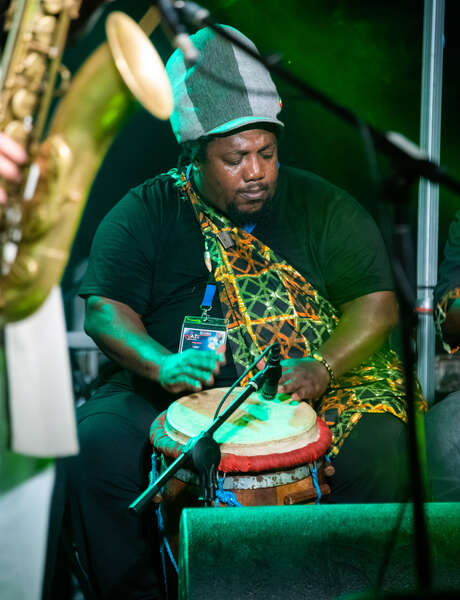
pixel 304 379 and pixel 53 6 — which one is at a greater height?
pixel 53 6

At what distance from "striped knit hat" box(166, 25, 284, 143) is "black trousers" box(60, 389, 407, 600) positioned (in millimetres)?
1549

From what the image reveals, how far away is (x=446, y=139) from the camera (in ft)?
12.2

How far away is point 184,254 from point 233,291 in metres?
0.35

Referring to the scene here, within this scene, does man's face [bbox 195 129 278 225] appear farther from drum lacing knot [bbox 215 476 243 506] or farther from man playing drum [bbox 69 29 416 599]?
drum lacing knot [bbox 215 476 243 506]

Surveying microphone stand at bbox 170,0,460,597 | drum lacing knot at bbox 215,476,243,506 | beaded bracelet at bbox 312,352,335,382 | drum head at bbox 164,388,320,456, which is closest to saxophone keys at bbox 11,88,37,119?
microphone stand at bbox 170,0,460,597

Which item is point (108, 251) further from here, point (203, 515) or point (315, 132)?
point (315, 132)

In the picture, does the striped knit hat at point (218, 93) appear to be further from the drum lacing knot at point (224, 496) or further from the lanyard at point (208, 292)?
the drum lacing knot at point (224, 496)

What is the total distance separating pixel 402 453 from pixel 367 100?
2568mm

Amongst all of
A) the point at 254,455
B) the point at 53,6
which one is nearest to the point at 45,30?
the point at 53,6

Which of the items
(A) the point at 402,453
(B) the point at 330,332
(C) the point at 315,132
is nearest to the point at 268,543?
(A) the point at 402,453

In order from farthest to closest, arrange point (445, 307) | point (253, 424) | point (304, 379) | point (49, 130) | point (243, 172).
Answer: point (243, 172), point (445, 307), point (304, 379), point (253, 424), point (49, 130)

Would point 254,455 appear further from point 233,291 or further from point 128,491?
point 233,291

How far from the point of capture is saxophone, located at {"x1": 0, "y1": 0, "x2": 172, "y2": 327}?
1224mm

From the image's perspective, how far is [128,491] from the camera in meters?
2.31
